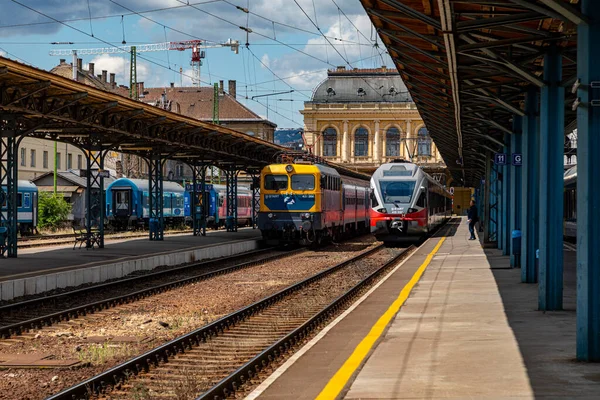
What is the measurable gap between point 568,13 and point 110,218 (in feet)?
152

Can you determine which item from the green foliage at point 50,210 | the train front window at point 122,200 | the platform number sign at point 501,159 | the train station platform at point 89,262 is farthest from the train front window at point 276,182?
the train front window at point 122,200

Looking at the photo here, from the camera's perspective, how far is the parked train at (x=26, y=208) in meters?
44.9

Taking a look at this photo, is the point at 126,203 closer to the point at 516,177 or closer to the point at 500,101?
the point at 516,177

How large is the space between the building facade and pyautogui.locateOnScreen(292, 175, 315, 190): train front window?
222 ft

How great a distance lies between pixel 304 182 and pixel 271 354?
22.0m

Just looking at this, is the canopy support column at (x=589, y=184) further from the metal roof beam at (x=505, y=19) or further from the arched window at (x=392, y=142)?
the arched window at (x=392, y=142)

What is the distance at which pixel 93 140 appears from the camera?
2834 cm

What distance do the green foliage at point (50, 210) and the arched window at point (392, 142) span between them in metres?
55.1

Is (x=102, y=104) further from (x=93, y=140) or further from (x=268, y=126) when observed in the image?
(x=268, y=126)

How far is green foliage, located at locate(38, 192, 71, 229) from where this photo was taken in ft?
168

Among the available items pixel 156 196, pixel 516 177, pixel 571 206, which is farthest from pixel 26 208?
pixel 516 177

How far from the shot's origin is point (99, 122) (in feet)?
88.6

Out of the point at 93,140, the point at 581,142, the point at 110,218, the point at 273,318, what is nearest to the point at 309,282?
the point at 273,318

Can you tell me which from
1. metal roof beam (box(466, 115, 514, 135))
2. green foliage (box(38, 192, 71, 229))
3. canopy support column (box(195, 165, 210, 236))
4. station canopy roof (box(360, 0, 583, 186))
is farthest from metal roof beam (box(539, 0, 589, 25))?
green foliage (box(38, 192, 71, 229))
